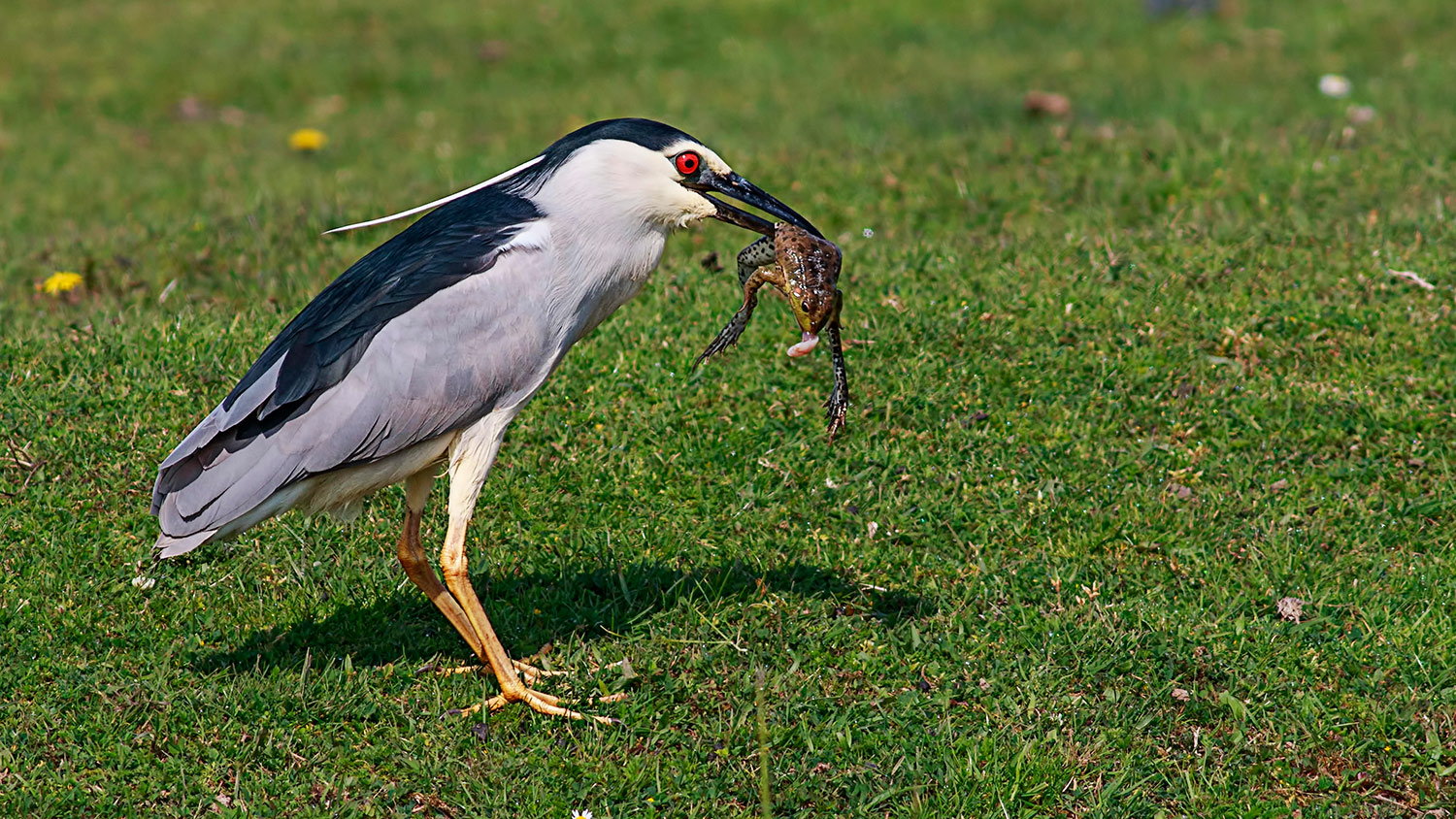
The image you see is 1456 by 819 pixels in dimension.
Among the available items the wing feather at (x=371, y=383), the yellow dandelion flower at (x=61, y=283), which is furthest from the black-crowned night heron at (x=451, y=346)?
the yellow dandelion flower at (x=61, y=283)

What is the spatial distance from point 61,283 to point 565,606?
3671mm

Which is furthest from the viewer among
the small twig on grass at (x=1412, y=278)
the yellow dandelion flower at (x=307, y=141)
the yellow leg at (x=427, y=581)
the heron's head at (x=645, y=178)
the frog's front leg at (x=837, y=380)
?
the yellow dandelion flower at (x=307, y=141)

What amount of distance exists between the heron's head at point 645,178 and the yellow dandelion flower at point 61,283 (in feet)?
12.2

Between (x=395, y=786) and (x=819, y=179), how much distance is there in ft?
16.0

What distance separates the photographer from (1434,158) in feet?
26.9

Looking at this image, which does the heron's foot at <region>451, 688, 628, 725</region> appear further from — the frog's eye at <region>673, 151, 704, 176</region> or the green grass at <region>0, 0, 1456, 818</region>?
the frog's eye at <region>673, 151, 704, 176</region>

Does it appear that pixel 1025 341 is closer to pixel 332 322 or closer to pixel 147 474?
pixel 332 322

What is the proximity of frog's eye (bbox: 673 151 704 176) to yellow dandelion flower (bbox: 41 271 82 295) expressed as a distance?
4.10m

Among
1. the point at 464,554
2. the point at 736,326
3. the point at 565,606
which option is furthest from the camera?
the point at 565,606

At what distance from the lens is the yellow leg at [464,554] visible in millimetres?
4711

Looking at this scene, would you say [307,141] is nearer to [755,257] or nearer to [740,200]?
[755,257]

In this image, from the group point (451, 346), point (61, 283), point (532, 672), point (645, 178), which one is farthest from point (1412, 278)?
point (61, 283)

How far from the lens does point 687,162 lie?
4.64 m

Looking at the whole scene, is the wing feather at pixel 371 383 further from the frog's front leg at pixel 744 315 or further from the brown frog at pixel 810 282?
the brown frog at pixel 810 282
